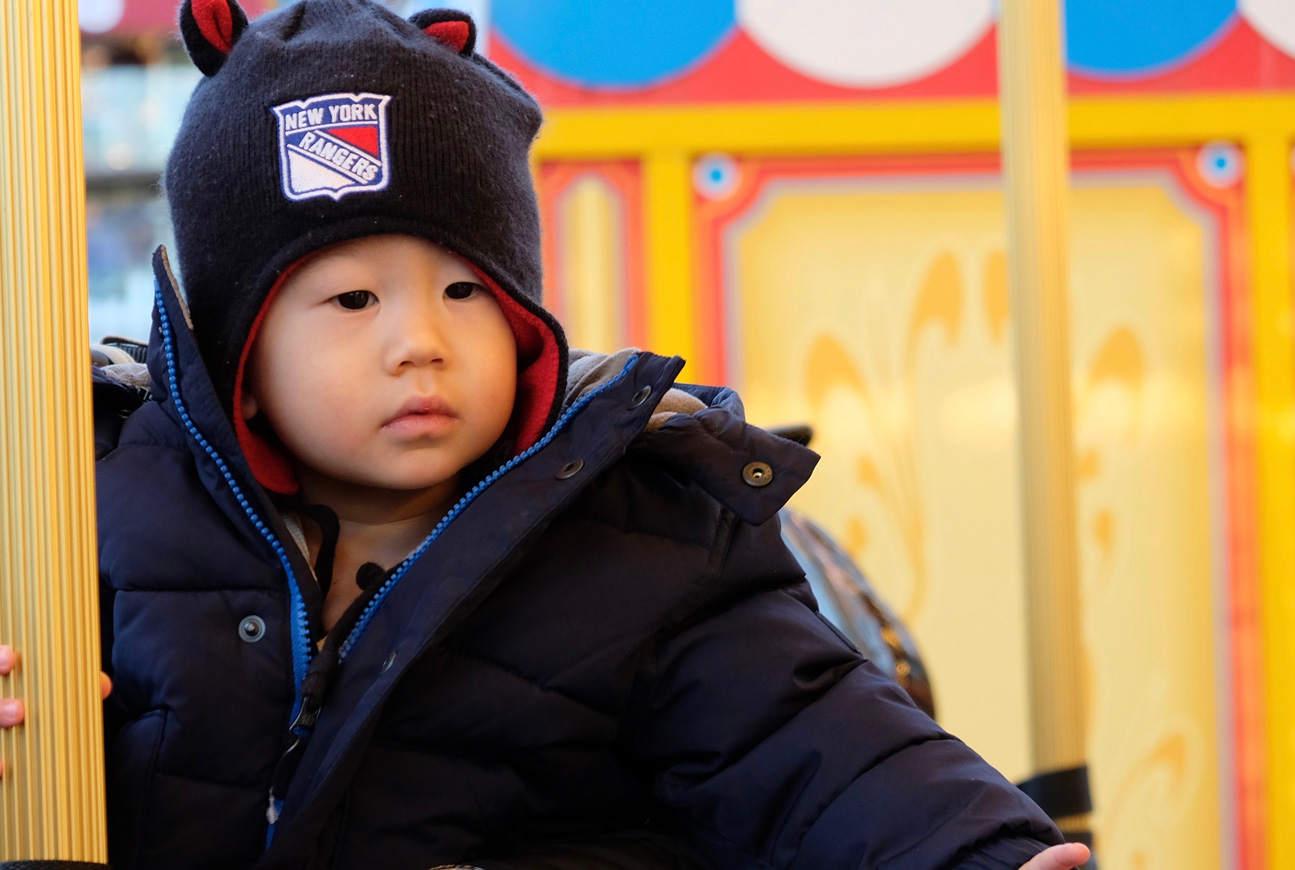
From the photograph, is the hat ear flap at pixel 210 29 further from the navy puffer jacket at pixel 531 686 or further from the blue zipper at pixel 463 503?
the blue zipper at pixel 463 503

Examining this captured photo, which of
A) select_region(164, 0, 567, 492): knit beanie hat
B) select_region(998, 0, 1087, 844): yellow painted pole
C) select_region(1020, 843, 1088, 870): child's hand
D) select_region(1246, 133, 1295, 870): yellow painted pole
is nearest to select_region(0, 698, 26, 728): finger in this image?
select_region(164, 0, 567, 492): knit beanie hat

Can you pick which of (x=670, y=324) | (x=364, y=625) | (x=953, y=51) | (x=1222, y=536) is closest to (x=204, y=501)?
(x=364, y=625)

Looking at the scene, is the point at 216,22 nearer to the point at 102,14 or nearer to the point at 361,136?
the point at 361,136

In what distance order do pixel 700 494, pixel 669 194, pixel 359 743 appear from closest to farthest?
1. pixel 359 743
2. pixel 700 494
3. pixel 669 194

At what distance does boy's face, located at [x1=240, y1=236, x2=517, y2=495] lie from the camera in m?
0.66

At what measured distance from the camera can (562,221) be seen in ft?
5.56

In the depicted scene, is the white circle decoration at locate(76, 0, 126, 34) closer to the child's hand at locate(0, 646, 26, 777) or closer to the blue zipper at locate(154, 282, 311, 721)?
the blue zipper at locate(154, 282, 311, 721)

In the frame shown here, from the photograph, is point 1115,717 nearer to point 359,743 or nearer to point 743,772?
point 743,772

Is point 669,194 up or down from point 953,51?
down

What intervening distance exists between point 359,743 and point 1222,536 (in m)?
1.41

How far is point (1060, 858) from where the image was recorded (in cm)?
54

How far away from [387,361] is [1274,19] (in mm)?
1491

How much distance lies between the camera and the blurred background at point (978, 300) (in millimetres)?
1688

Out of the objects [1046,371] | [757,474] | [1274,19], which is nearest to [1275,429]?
[1274,19]
